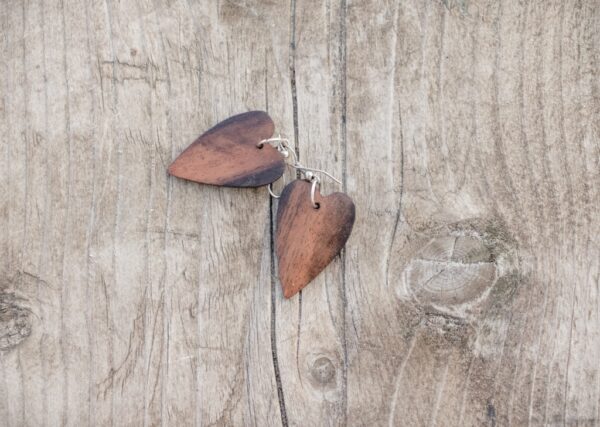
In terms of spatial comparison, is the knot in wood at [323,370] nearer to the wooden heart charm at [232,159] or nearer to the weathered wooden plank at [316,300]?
the weathered wooden plank at [316,300]

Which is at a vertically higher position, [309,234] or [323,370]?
[309,234]

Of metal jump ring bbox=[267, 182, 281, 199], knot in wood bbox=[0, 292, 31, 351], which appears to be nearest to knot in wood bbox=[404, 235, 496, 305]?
metal jump ring bbox=[267, 182, 281, 199]

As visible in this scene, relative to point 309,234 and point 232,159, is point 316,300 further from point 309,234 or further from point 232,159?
point 232,159

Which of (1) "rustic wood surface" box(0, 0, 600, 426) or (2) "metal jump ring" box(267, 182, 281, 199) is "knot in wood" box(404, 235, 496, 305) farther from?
(2) "metal jump ring" box(267, 182, 281, 199)

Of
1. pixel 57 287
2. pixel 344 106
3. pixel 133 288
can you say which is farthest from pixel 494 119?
pixel 57 287

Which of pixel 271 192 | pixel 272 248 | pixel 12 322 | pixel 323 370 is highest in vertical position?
pixel 271 192

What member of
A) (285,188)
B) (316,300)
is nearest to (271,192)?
(285,188)

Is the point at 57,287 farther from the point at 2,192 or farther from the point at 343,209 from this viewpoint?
the point at 343,209

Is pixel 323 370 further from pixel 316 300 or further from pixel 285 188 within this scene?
pixel 285 188

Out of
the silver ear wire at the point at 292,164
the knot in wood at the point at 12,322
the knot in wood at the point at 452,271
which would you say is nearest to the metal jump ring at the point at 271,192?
the silver ear wire at the point at 292,164
